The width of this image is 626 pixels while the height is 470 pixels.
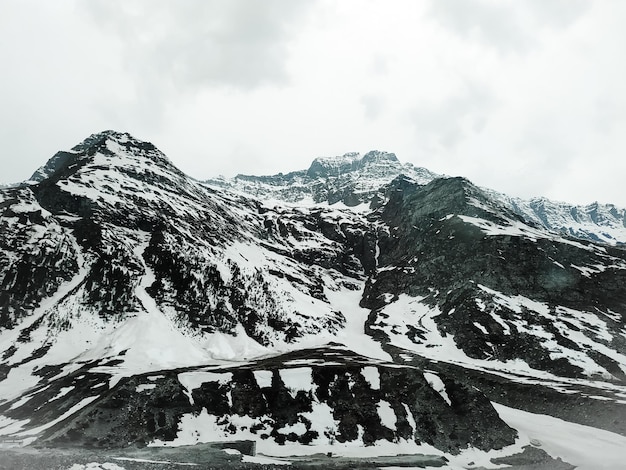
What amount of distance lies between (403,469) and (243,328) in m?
101

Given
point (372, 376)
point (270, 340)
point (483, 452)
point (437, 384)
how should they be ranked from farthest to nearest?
point (270, 340)
point (372, 376)
point (437, 384)
point (483, 452)

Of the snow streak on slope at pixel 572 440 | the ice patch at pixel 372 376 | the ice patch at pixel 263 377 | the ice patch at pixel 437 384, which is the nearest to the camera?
the snow streak on slope at pixel 572 440

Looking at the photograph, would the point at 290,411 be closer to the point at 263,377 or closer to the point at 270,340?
the point at 263,377


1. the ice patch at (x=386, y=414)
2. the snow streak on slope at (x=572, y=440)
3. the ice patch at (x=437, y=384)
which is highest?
the ice patch at (x=437, y=384)

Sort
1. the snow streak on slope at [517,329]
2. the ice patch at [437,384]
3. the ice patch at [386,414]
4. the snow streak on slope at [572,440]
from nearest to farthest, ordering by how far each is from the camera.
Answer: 1. the snow streak on slope at [572,440]
2. the ice patch at [386,414]
3. the ice patch at [437,384]
4. the snow streak on slope at [517,329]

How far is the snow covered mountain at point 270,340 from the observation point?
70.8 metres

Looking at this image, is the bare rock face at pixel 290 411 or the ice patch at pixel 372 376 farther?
the ice patch at pixel 372 376

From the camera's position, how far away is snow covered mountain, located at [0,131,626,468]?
70.8 metres

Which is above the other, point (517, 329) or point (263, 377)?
point (517, 329)

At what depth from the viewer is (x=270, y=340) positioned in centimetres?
14812

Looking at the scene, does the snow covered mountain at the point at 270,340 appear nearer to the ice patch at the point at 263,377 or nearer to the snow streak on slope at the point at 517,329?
the ice patch at the point at 263,377

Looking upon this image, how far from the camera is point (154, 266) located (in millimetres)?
164875

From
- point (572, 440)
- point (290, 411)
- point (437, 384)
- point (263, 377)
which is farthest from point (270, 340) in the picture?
→ point (572, 440)

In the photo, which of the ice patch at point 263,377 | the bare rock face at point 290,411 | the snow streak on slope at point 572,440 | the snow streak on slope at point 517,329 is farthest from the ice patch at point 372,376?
the snow streak on slope at point 517,329
